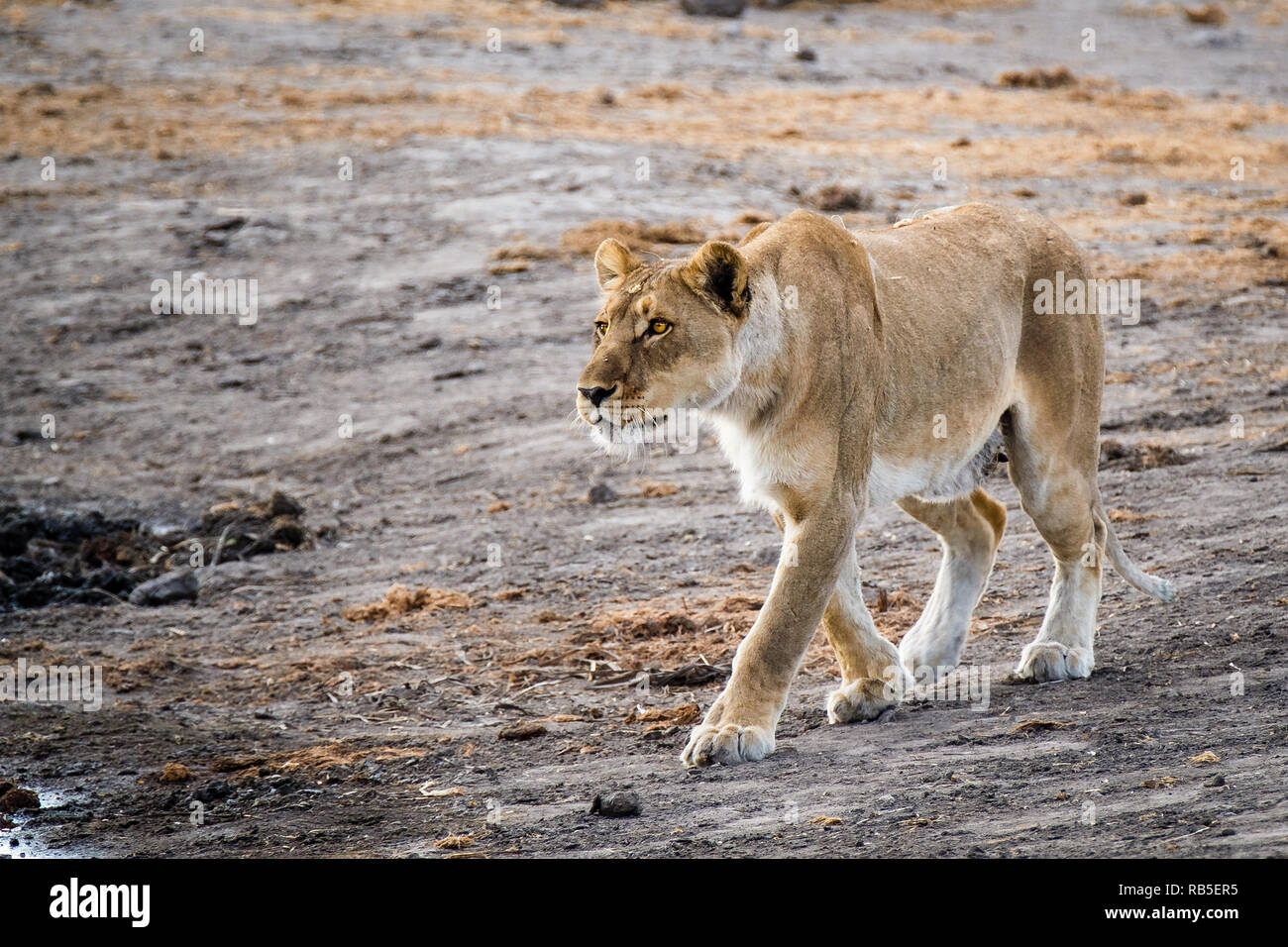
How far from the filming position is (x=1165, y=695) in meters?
6.07

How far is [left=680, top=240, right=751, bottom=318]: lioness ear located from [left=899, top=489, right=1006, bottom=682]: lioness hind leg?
5.45 ft

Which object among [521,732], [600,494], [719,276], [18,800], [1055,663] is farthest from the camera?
[600,494]

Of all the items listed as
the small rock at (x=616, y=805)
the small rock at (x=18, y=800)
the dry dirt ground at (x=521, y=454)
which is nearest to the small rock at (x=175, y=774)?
the dry dirt ground at (x=521, y=454)

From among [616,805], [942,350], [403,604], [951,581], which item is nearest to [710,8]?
Result: [403,604]

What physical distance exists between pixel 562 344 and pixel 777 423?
24.4ft

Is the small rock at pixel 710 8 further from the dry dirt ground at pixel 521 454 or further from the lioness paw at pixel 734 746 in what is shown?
the lioness paw at pixel 734 746

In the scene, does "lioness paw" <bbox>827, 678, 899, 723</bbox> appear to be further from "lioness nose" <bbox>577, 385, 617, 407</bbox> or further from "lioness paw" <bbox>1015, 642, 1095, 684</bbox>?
"lioness nose" <bbox>577, 385, 617, 407</bbox>

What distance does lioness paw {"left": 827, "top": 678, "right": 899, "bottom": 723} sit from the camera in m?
6.18

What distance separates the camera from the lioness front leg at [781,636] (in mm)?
5641

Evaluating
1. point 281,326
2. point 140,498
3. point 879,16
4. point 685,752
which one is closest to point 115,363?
point 281,326

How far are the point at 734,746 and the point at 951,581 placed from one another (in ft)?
5.42

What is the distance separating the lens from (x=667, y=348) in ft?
17.8

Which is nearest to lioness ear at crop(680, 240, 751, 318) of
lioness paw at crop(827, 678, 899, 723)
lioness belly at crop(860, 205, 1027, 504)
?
lioness belly at crop(860, 205, 1027, 504)

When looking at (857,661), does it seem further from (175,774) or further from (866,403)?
(175,774)
